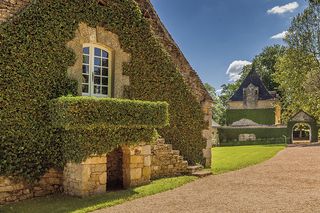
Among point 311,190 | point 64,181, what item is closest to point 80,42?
point 64,181

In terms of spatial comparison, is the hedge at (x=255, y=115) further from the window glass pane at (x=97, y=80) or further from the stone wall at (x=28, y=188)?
the stone wall at (x=28, y=188)

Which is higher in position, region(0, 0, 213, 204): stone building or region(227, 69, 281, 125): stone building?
region(227, 69, 281, 125): stone building

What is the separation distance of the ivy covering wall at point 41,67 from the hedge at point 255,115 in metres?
37.7

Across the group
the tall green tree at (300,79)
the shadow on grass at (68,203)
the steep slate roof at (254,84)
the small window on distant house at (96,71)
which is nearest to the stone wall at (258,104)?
the steep slate roof at (254,84)

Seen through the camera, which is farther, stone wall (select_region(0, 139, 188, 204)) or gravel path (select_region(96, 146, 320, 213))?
stone wall (select_region(0, 139, 188, 204))

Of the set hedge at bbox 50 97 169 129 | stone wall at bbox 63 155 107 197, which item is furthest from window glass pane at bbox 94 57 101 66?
stone wall at bbox 63 155 107 197

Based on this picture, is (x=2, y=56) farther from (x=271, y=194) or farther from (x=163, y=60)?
(x=271, y=194)

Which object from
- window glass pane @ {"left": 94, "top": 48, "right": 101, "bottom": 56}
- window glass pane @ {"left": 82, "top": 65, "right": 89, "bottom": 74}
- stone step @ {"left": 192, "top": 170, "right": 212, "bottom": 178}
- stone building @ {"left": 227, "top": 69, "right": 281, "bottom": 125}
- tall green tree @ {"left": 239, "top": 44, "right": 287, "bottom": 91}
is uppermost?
tall green tree @ {"left": 239, "top": 44, "right": 287, "bottom": 91}

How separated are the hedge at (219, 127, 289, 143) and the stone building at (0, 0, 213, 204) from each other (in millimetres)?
25445

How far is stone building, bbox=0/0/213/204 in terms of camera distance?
8.52 meters

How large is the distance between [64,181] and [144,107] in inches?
118

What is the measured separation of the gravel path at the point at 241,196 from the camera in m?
7.05

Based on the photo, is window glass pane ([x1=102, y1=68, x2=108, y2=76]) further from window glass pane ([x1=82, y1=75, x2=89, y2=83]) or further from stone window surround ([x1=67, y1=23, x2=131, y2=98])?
window glass pane ([x1=82, y1=75, x2=89, y2=83])

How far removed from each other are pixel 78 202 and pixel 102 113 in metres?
2.26
